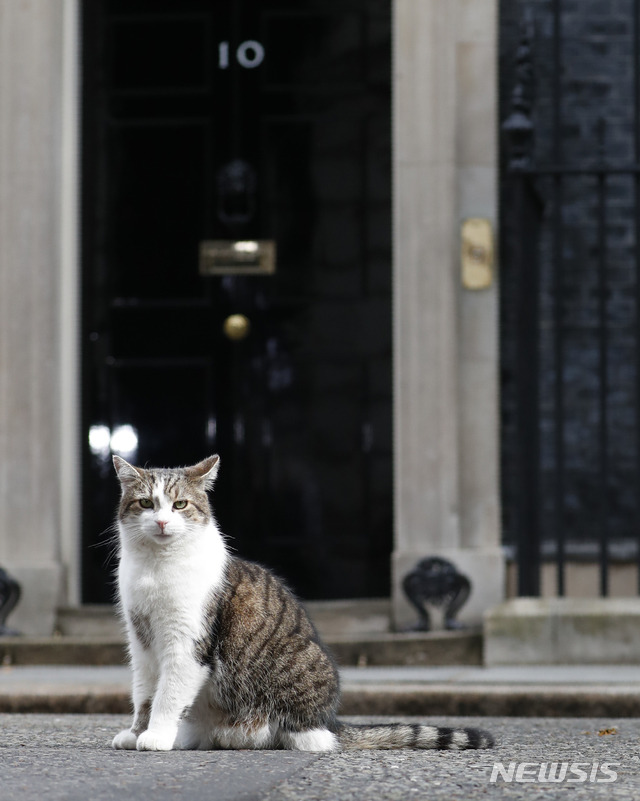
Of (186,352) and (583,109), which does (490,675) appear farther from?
(583,109)

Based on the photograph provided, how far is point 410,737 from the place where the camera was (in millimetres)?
4648

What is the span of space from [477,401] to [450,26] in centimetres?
214

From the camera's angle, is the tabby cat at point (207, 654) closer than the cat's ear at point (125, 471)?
Yes

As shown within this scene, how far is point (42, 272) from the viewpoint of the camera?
27.6 ft

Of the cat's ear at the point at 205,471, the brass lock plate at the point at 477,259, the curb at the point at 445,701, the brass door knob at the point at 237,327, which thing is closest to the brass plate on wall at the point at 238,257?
the brass door knob at the point at 237,327

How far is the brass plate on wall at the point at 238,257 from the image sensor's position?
8.87 meters

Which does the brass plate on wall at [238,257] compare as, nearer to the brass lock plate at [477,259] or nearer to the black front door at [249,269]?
the black front door at [249,269]

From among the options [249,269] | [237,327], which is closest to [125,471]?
[237,327]

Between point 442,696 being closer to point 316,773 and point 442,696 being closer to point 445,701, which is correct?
point 445,701

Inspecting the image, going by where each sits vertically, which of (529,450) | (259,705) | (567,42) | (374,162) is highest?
(567,42)

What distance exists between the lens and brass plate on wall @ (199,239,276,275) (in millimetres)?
8867

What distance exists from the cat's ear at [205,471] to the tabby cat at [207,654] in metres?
0.07

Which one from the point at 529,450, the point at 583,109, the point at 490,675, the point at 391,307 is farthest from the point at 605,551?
the point at 583,109

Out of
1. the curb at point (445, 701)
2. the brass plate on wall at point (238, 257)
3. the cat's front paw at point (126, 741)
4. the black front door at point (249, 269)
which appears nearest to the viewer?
the cat's front paw at point (126, 741)
